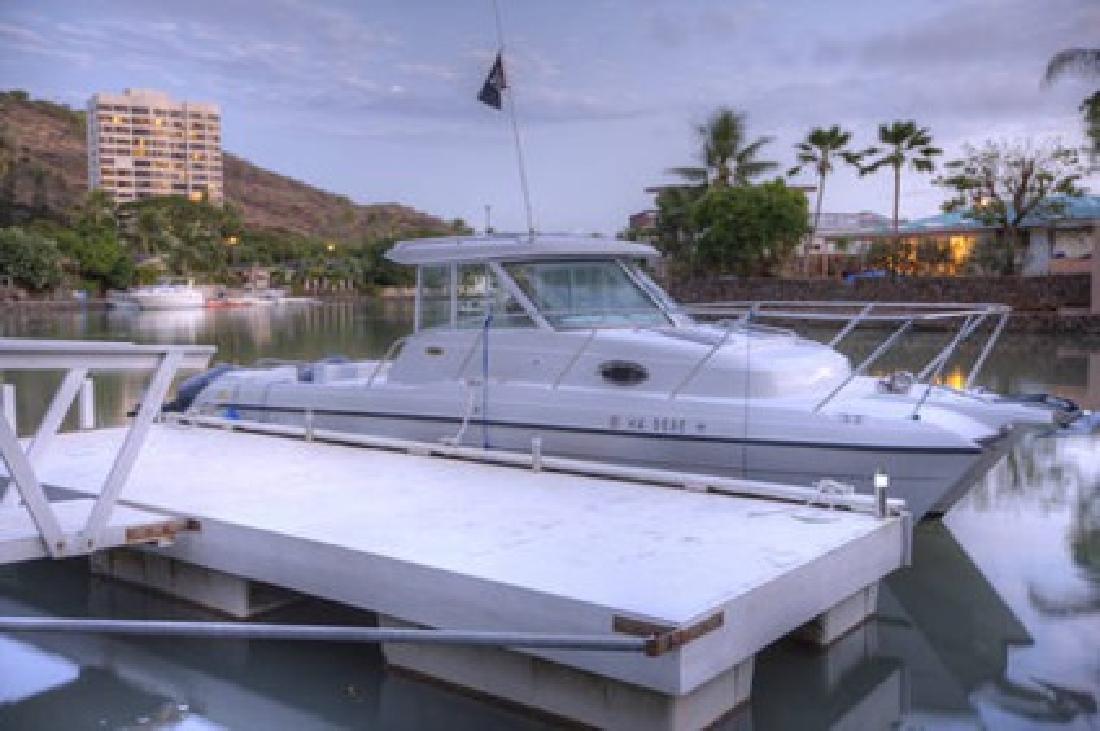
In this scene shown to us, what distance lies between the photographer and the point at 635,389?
930 cm

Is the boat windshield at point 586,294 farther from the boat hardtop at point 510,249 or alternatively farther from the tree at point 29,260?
the tree at point 29,260

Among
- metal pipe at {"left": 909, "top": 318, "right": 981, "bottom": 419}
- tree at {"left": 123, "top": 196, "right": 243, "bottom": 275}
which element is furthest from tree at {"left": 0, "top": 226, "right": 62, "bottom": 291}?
metal pipe at {"left": 909, "top": 318, "right": 981, "bottom": 419}

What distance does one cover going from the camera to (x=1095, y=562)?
8.34 m

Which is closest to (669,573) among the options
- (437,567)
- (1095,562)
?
(437,567)

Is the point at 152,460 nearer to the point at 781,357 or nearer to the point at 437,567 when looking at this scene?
the point at 437,567

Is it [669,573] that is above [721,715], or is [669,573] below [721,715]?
above

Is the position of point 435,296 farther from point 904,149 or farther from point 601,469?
point 904,149

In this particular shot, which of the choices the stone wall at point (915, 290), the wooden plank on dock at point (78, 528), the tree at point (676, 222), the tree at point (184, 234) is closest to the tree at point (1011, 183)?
the stone wall at point (915, 290)

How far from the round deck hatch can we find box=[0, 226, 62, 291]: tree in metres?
77.8

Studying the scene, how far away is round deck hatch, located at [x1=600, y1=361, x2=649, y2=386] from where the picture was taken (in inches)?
367

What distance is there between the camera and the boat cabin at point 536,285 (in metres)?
10.1

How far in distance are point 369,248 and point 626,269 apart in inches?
4590

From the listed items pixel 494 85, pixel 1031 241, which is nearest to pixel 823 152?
pixel 1031 241

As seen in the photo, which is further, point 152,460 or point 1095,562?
point 152,460
